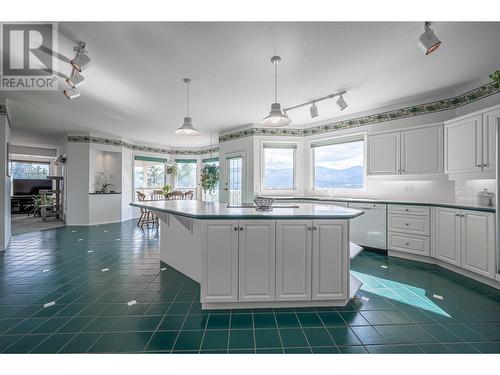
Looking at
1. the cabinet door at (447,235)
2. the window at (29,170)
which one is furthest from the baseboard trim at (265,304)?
the window at (29,170)

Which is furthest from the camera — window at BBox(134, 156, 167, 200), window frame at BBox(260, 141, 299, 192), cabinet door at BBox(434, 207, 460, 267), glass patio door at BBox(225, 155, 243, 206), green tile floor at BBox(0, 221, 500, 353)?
window at BBox(134, 156, 167, 200)

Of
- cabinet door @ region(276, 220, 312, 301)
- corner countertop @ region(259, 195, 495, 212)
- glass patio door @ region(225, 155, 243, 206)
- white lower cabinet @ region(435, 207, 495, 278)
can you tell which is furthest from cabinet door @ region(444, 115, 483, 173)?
glass patio door @ region(225, 155, 243, 206)

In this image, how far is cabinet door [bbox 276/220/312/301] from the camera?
2170 millimetres

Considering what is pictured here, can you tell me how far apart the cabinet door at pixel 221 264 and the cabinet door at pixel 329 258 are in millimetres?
746

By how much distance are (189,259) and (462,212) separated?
3.55 metres

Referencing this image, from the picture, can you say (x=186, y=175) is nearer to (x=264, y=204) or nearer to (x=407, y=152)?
(x=264, y=204)

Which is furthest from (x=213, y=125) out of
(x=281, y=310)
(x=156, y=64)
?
(x=281, y=310)

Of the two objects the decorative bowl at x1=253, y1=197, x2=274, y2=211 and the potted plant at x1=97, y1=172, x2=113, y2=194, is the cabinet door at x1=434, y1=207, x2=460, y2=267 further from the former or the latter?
the potted plant at x1=97, y1=172, x2=113, y2=194

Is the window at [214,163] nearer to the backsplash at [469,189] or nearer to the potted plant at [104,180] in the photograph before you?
the potted plant at [104,180]

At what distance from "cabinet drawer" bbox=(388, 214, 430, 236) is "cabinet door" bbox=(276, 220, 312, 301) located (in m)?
2.37

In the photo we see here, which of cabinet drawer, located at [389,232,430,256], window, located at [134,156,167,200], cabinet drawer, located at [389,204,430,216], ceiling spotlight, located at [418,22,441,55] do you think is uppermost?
ceiling spotlight, located at [418,22,441,55]

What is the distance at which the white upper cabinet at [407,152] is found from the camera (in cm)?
359

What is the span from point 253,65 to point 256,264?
2293 mm
